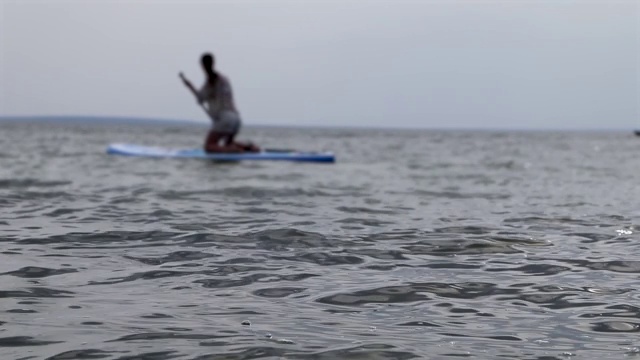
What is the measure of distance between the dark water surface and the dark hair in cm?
595

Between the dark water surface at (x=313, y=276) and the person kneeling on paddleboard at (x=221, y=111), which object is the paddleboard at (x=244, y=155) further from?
the dark water surface at (x=313, y=276)

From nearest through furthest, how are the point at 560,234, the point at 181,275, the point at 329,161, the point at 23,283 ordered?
1. the point at 23,283
2. the point at 181,275
3. the point at 560,234
4. the point at 329,161

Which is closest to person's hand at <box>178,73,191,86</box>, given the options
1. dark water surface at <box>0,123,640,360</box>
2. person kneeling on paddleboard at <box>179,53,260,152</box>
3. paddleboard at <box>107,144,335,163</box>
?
person kneeling on paddleboard at <box>179,53,260,152</box>

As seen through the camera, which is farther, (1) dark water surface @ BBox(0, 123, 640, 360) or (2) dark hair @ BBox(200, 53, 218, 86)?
(2) dark hair @ BBox(200, 53, 218, 86)

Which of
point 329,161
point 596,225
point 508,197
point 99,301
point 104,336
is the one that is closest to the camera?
point 104,336

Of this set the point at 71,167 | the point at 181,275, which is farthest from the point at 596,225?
the point at 71,167

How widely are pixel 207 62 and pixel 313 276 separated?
34.7ft

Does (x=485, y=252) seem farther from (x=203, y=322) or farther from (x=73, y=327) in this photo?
(x=73, y=327)

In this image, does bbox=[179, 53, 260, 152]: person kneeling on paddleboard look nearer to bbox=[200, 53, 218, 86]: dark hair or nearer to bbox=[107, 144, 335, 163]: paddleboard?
bbox=[200, 53, 218, 86]: dark hair

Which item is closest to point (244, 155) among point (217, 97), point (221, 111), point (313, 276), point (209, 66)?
point (221, 111)

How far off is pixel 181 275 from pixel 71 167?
30.0 ft

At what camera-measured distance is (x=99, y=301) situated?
373 centimetres

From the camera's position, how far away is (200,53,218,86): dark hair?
47.4 ft

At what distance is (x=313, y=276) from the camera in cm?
442
